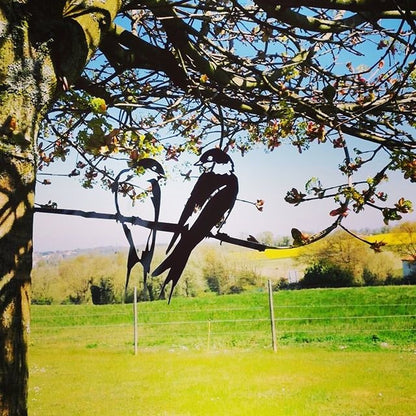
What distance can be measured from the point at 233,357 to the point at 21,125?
19.0ft

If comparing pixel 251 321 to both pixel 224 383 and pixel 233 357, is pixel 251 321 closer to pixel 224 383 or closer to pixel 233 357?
pixel 233 357

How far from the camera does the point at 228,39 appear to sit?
1499 millimetres

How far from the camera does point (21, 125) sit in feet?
1.73

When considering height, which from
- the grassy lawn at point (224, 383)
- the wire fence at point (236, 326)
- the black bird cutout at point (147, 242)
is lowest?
the grassy lawn at point (224, 383)

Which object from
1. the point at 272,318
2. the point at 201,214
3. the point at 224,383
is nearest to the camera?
the point at 201,214

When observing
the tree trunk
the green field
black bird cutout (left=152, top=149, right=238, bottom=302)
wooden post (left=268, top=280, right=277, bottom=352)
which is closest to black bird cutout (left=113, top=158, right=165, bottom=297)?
black bird cutout (left=152, top=149, right=238, bottom=302)

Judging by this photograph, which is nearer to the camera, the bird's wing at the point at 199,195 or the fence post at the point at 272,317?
the bird's wing at the point at 199,195

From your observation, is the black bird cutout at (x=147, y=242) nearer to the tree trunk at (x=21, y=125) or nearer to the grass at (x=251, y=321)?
the tree trunk at (x=21, y=125)

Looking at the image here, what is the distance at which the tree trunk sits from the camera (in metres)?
0.49

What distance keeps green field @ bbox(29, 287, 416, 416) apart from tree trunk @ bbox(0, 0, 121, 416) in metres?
3.62

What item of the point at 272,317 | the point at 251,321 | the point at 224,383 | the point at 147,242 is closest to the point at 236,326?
the point at 251,321

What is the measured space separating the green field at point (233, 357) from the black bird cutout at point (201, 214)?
3806 millimetres

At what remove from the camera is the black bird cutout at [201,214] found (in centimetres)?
43

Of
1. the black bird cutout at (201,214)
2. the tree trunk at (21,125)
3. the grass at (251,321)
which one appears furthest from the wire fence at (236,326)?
the black bird cutout at (201,214)
